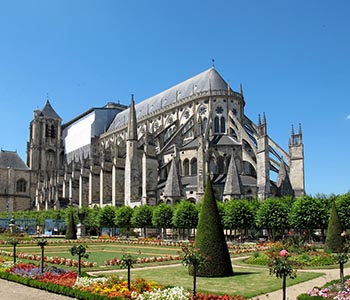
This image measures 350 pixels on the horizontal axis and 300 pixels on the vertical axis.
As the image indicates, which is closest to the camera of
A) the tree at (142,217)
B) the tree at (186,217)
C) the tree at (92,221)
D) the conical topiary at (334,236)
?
the conical topiary at (334,236)

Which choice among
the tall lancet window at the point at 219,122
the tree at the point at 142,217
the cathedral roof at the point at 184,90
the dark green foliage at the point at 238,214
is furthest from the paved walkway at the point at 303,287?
the cathedral roof at the point at 184,90

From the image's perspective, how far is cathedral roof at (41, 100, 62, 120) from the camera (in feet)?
323

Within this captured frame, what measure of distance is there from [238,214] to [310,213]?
6.31 metres

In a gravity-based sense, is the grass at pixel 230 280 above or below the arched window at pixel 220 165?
below

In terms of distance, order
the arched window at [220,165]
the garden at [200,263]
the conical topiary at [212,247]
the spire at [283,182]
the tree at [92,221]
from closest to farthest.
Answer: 1. the garden at [200,263]
2. the conical topiary at [212,247]
3. the spire at [283,182]
4. the tree at [92,221]
5. the arched window at [220,165]

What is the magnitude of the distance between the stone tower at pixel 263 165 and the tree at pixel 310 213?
819 centimetres

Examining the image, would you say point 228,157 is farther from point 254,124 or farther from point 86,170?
point 86,170

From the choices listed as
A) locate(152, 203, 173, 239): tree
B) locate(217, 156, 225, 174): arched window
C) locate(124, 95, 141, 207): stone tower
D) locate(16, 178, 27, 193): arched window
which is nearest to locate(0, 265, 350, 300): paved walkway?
locate(152, 203, 173, 239): tree

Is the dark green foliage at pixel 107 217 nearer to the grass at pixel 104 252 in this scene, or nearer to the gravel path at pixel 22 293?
the grass at pixel 104 252

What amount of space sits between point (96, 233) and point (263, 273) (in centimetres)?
4160

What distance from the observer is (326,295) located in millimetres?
10758

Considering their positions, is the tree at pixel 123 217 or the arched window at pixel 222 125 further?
the arched window at pixel 222 125

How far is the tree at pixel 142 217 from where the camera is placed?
44.6 m

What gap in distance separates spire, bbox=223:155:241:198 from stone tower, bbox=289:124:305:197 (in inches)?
249
